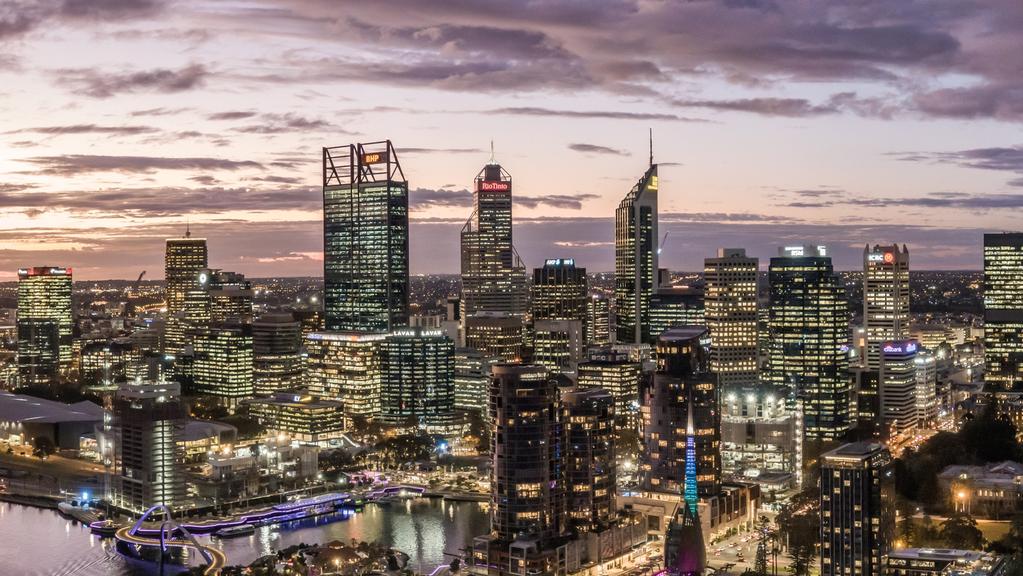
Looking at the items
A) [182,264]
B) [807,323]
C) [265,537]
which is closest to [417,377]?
[807,323]

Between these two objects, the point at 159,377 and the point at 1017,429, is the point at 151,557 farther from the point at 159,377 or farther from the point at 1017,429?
the point at 159,377

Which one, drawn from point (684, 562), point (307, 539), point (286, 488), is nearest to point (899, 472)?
point (684, 562)

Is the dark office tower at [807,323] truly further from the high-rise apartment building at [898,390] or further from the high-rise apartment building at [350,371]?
the high-rise apartment building at [350,371]

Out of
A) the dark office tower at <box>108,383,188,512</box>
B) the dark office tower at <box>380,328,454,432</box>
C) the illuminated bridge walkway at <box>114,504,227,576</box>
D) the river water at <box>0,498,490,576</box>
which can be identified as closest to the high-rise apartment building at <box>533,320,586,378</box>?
the dark office tower at <box>380,328,454,432</box>

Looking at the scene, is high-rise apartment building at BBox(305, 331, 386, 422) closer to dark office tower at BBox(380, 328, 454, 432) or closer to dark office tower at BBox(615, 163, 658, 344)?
dark office tower at BBox(380, 328, 454, 432)

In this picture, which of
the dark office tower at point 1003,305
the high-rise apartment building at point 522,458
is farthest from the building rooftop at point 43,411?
the dark office tower at point 1003,305

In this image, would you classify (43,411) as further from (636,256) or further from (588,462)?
(636,256)
